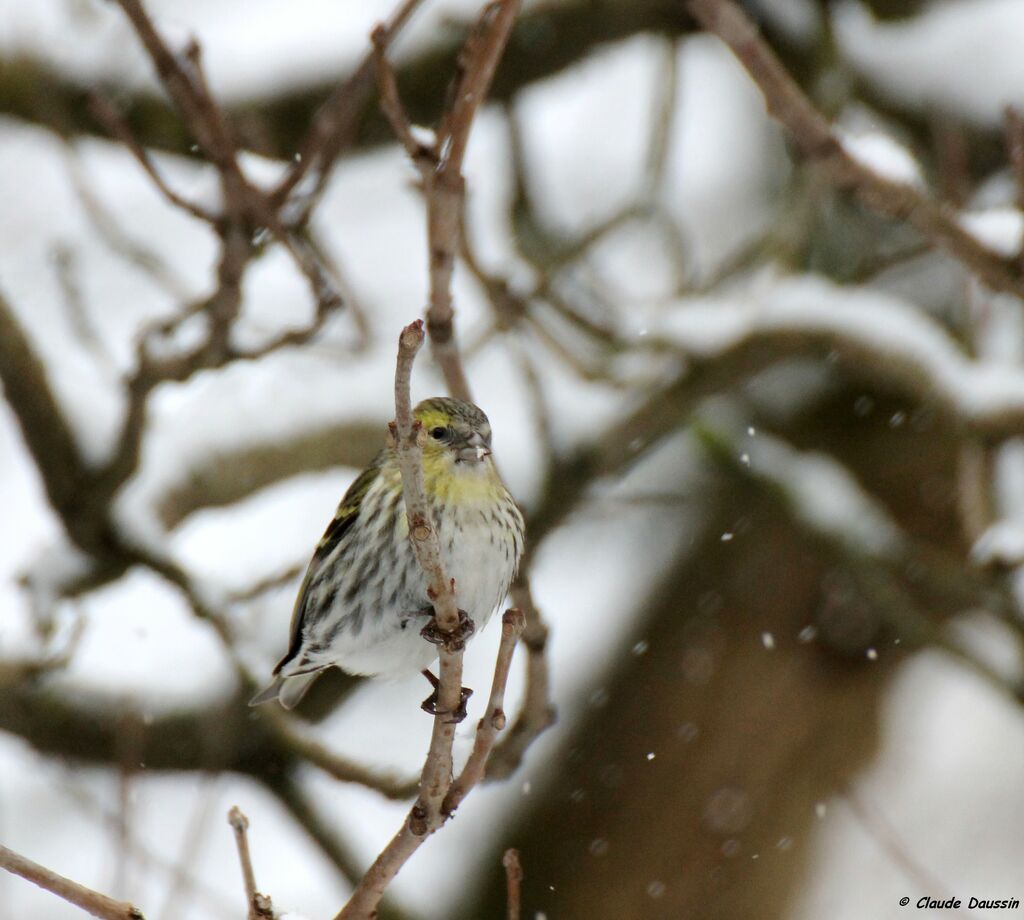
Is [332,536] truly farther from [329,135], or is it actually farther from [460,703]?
[460,703]

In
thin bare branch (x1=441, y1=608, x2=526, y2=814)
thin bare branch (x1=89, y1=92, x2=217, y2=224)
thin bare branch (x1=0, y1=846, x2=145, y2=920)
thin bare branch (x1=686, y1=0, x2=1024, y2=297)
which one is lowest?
thin bare branch (x1=0, y1=846, x2=145, y2=920)

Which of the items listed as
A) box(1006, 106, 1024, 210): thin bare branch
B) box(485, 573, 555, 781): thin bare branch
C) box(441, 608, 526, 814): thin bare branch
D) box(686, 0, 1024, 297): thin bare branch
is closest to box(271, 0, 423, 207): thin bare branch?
box(686, 0, 1024, 297): thin bare branch

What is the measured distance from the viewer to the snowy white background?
4887 mm

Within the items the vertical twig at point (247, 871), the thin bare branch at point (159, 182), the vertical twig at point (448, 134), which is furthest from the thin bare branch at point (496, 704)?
the thin bare branch at point (159, 182)

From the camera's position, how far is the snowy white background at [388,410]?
192 inches

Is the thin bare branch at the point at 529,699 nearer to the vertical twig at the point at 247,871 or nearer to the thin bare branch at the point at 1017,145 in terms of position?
the vertical twig at the point at 247,871

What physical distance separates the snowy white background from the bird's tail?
0.26 m

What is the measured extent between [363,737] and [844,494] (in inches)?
92.0

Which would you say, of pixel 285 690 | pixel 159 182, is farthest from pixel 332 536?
pixel 159 182

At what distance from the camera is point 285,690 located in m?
4.28

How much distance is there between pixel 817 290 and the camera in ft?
17.7

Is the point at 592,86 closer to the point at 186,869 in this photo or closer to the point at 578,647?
the point at 578,647

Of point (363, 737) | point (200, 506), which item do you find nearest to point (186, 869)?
point (200, 506)

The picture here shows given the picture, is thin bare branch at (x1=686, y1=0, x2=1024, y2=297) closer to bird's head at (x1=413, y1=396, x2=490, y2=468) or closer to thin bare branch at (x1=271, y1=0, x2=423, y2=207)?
thin bare branch at (x1=271, y1=0, x2=423, y2=207)
